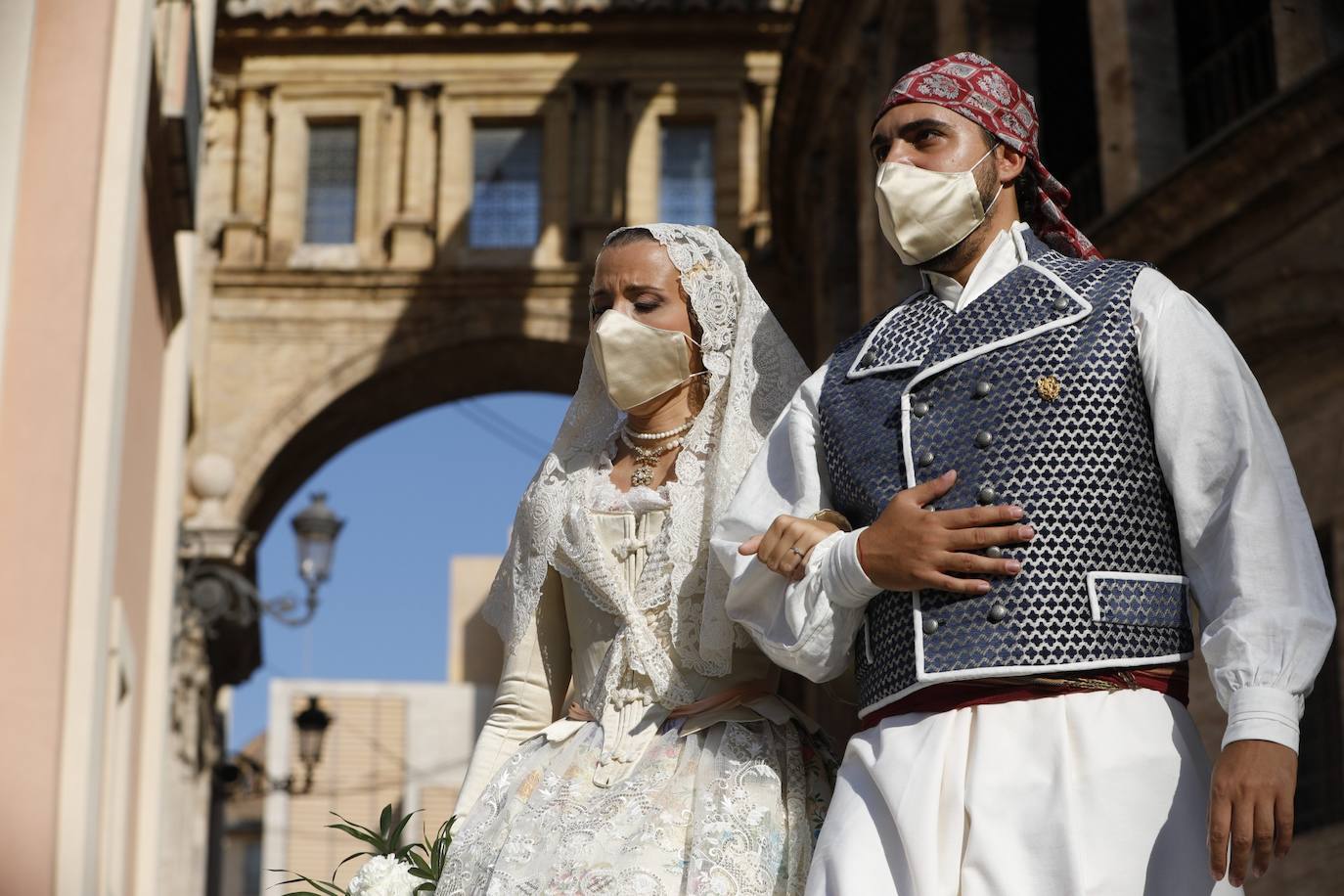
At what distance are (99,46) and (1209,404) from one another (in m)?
7.84

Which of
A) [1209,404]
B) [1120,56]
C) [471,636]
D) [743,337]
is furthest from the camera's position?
[471,636]

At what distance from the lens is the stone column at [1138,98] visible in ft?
41.3

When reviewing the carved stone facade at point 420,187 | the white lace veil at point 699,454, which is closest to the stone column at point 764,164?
the carved stone facade at point 420,187

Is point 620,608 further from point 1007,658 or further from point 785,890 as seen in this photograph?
point 1007,658

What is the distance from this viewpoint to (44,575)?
9.25m

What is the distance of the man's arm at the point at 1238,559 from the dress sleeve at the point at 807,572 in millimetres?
507

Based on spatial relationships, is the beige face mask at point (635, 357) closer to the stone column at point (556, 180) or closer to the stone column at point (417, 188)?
the stone column at point (556, 180)

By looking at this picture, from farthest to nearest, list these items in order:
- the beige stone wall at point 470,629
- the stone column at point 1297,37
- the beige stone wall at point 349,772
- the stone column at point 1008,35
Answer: the beige stone wall at point 470,629 < the beige stone wall at point 349,772 < the stone column at point 1008,35 < the stone column at point 1297,37

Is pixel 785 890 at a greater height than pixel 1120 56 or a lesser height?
lesser

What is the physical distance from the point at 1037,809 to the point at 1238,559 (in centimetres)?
47

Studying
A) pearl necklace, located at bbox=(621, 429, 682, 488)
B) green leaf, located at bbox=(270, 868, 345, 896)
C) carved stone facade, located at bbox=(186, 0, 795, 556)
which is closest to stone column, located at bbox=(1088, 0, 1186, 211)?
pearl necklace, located at bbox=(621, 429, 682, 488)

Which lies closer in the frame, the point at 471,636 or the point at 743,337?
the point at 743,337

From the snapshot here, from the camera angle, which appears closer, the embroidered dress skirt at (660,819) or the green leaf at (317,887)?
the embroidered dress skirt at (660,819)

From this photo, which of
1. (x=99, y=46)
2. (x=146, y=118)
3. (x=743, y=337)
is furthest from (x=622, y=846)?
(x=146, y=118)
